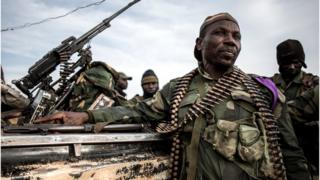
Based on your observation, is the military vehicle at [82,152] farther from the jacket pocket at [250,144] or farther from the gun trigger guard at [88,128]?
the jacket pocket at [250,144]

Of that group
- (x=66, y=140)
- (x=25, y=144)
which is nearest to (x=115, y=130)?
(x=66, y=140)

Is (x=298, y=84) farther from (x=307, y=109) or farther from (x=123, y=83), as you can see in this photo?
(x=123, y=83)

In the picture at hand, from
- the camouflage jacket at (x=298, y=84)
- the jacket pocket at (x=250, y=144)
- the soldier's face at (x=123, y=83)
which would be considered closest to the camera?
the jacket pocket at (x=250, y=144)

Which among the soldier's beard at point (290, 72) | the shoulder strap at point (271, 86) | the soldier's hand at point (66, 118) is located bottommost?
the soldier's hand at point (66, 118)

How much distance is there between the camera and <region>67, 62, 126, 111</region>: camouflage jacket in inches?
259

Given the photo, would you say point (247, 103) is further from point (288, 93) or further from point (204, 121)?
point (288, 93)

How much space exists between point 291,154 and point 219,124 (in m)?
0.63

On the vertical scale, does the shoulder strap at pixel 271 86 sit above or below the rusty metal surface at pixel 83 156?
above

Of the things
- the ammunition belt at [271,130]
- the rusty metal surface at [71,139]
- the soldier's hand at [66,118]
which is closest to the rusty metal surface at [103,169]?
the rusty metal surface at [71,139]

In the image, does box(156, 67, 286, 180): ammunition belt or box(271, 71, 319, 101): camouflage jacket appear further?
box(271, 71, 319, 101): camouflage jacket

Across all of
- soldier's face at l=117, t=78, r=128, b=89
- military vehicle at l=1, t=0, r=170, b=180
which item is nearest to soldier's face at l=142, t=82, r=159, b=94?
soldier's face at l=117, t=78, r=128, b=89

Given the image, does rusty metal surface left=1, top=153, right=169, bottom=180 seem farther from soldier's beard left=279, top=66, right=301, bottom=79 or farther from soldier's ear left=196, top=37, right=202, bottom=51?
soldier's beard left=279, top=66, right=301, bottom=79

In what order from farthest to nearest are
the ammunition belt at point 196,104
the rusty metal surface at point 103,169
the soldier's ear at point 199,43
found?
the soldier's ear at point 199,43
the ammunition belt at point 196,104
the rusty metal surface at point 103,169

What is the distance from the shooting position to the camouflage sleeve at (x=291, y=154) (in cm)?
258
